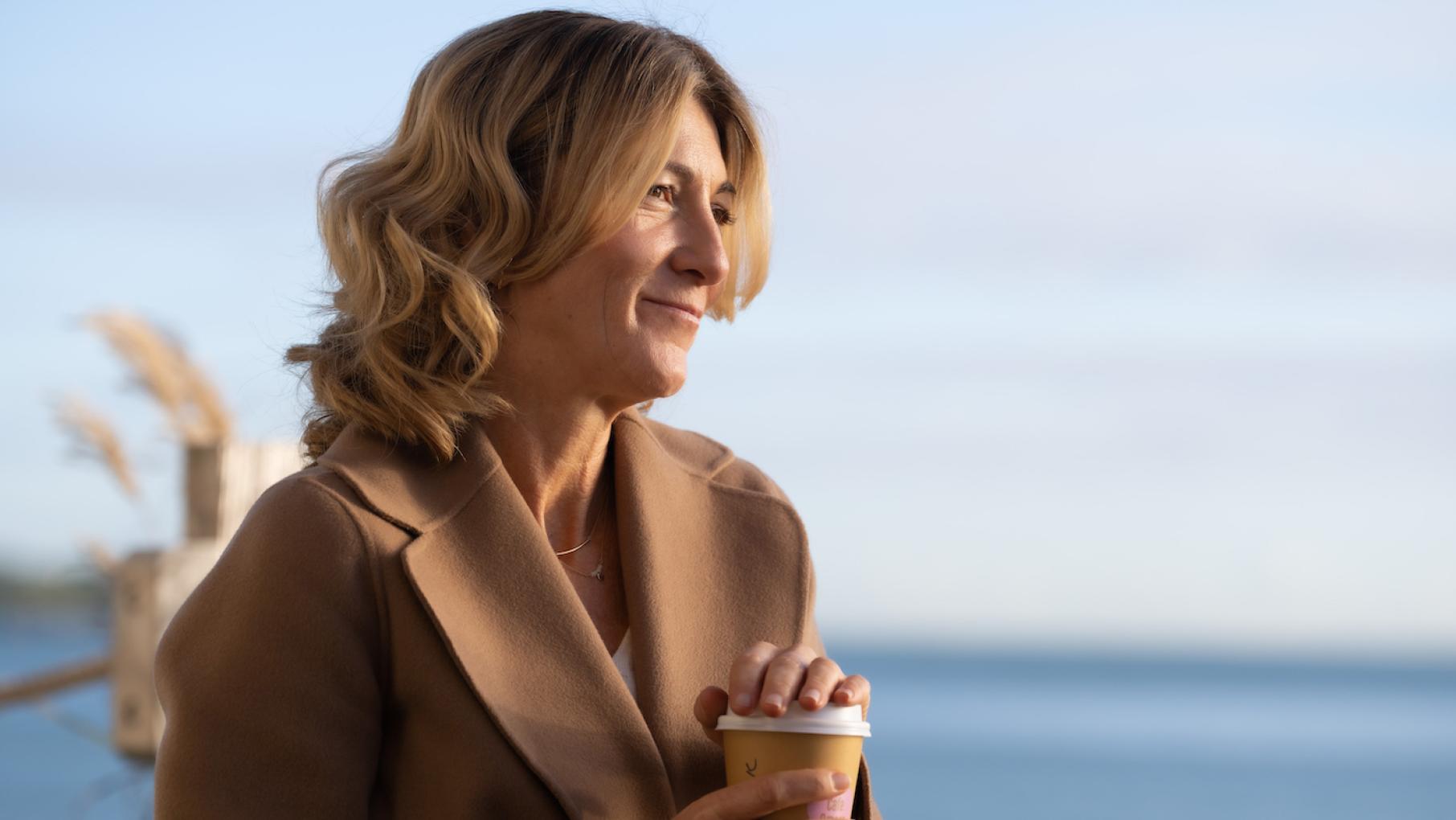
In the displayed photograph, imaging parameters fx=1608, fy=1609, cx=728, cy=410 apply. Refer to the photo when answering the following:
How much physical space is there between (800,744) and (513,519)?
0.58 metres

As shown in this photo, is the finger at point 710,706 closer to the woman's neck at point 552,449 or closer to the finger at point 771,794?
the finger at point 771,794

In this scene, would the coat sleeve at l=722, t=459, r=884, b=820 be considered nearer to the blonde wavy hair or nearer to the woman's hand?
the woman's hand

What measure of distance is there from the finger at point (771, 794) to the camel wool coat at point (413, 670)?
0.75ft

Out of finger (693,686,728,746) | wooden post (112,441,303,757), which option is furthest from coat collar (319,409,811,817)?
wooden post (112,441,303,757)

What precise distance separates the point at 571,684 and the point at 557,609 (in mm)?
114

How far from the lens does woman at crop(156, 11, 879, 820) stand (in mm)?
2133

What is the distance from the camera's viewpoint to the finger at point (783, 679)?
6.68 feet

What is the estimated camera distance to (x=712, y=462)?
2844 millimetres

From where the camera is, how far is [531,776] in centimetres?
219

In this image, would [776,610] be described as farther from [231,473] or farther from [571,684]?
[231,473]

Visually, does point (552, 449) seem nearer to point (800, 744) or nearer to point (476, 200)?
point (476, 200)

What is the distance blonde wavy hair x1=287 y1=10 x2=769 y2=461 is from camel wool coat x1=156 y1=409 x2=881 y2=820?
4.0 inches

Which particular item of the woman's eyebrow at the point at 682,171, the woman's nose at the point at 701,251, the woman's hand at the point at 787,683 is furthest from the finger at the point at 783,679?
the woman's eyebrow at the point at 682,171

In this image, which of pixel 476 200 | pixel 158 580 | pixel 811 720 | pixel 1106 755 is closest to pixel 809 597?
pixel 811 720
